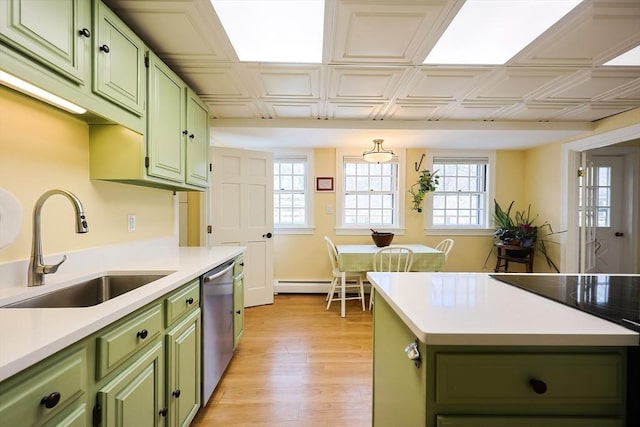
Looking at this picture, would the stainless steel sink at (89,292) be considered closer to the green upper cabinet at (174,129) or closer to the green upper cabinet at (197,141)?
the green upper cabinet at (174,129)

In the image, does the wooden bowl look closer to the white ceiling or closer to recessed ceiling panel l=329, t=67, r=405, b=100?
the white ceiling

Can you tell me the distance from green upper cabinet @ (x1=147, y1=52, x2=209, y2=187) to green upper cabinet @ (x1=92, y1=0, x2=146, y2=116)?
11 centimetres

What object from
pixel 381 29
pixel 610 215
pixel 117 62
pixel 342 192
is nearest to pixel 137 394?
pixel 117 62

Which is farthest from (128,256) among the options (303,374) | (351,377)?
(351,377)

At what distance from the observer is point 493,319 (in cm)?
79

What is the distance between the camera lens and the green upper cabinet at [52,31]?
902 millimetres

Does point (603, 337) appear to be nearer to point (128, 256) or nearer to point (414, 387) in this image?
point (414, 387)

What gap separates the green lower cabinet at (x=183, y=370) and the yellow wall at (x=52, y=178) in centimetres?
74

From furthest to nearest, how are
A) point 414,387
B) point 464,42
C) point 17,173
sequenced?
1. point 464,42
2. point 17,173
3. point 414,387

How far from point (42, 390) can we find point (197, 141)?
2057mm

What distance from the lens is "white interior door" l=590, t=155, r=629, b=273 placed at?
3920 millimetres

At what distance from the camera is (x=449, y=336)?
697 mm

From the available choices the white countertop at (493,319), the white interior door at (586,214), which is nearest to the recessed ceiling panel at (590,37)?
the white countertop at (493,319)

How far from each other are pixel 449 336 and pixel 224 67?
218cm
